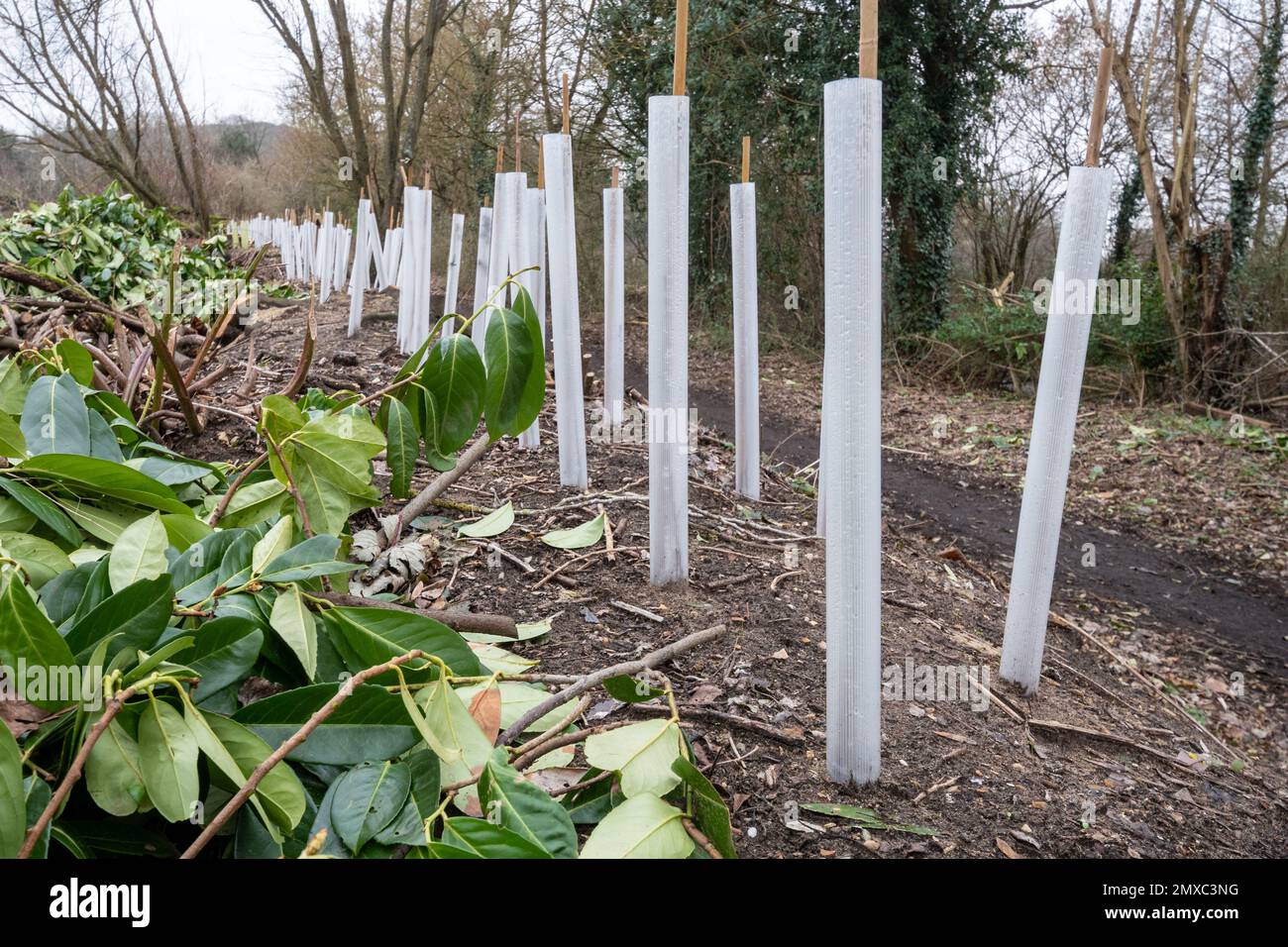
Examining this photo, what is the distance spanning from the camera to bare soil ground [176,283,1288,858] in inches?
73.0

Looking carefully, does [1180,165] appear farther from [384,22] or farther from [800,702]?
[384,22]

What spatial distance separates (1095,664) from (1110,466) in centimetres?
520

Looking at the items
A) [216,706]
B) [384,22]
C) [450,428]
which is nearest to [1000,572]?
[450,428]

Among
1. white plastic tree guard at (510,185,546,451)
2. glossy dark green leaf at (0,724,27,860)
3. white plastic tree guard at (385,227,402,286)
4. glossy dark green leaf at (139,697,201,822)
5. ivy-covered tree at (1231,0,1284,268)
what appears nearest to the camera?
glossy dark green leaf at (0,724,27,860)

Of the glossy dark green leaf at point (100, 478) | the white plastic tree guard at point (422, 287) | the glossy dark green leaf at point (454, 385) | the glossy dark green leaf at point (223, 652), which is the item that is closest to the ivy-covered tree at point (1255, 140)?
the white plastic tree guard at point (422, 287)

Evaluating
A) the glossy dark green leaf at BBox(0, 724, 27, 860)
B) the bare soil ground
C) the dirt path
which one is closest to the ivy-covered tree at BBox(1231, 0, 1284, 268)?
the dirt path

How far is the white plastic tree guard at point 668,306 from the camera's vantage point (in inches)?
101

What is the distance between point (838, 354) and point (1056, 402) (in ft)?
3.51

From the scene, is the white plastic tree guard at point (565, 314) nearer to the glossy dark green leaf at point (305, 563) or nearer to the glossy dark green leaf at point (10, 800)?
the glossy dark green leaf at point (305, 563)

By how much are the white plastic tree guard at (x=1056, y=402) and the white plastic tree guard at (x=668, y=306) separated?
961 mm

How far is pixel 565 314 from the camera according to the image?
3510 mm

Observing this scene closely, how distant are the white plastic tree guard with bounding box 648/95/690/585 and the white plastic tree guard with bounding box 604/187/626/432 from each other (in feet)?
6.76

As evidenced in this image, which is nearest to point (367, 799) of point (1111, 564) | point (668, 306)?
point (668, 306)

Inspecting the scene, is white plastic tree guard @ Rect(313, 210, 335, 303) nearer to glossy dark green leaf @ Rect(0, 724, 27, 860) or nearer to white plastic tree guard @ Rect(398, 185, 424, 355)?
white plastic tree guard @ Rect(398, 185, 424, 355)
